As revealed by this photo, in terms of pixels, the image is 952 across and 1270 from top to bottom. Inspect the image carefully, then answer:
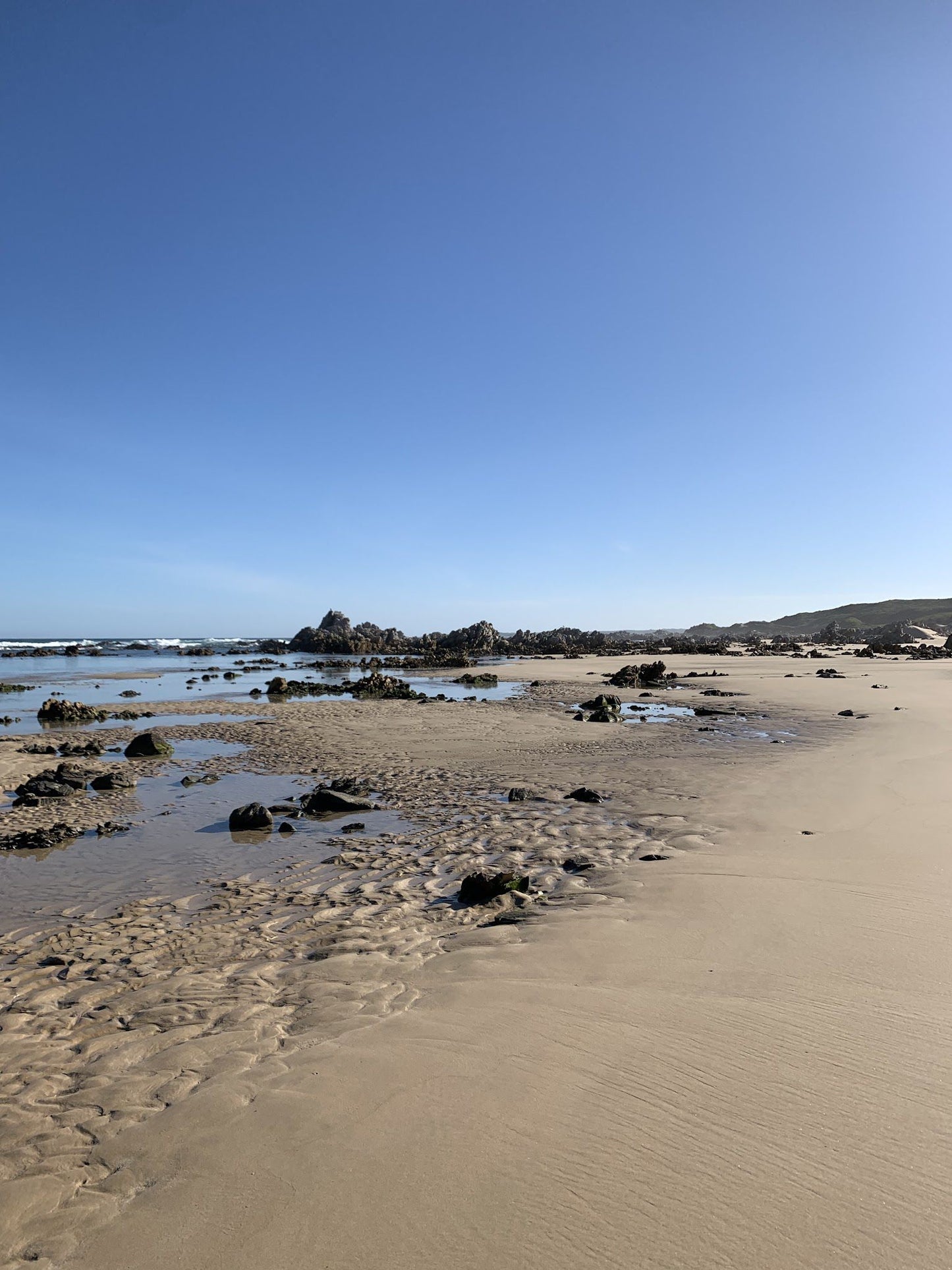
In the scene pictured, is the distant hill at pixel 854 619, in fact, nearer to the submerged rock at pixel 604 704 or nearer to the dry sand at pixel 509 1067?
the submerged rock at pixel 604 704

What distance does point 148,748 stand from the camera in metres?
16.3

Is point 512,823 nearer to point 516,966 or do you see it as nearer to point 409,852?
point 409,852

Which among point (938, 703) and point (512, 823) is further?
point (938, 703)

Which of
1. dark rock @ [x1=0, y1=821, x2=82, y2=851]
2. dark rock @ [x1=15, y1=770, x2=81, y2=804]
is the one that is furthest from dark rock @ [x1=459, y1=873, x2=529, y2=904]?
dark rock @ [x1=15, y1=770, x2=81, y2=804]

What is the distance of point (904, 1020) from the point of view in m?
4.04

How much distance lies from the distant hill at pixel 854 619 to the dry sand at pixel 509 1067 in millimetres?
98951

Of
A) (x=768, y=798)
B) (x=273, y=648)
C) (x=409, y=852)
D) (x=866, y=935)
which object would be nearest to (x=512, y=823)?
(x=409, y=852)

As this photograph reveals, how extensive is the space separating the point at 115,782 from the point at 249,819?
458 centimetres

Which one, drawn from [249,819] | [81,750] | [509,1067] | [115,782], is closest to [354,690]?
[81,750]

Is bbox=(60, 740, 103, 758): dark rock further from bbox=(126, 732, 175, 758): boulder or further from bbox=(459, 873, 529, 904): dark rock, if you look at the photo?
bbox=(459, 873, 529, 904): dark rock

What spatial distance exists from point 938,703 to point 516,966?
21.4 m

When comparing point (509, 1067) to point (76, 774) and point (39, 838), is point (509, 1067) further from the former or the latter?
Result: point (76, 774)

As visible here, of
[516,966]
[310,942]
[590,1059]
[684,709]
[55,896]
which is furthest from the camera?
[684,709]

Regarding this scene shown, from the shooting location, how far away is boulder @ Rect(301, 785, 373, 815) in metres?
10.8
